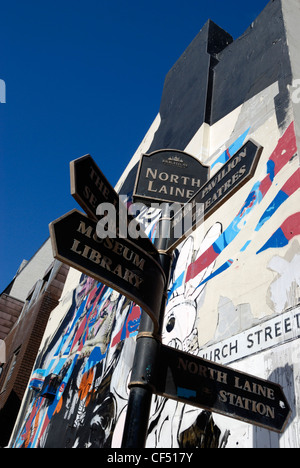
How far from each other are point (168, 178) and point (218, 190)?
654 millimetres

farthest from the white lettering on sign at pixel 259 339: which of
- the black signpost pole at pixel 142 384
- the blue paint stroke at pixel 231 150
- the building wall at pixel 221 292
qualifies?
the blue paint stroke at pixel 231 150

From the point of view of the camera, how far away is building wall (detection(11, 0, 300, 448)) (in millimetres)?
4957

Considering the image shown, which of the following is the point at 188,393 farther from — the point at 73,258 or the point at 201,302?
the point at 201,302

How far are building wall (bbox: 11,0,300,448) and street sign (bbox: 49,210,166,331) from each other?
2.54 metres

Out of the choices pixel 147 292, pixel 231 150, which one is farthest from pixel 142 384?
pixel 231 150

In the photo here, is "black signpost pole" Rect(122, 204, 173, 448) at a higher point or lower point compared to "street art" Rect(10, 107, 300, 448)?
lower

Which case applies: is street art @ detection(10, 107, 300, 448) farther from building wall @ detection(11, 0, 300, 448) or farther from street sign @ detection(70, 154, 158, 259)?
street sign @ detection(70, 154, 158, 259)

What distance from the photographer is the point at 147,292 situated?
8.38ft

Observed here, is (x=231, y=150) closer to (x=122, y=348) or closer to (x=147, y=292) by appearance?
(x=122, y=348)

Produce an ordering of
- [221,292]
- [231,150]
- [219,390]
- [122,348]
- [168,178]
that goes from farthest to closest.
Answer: [231,150]
[122,348]
[221,292]
[168,178]
[219,390]
